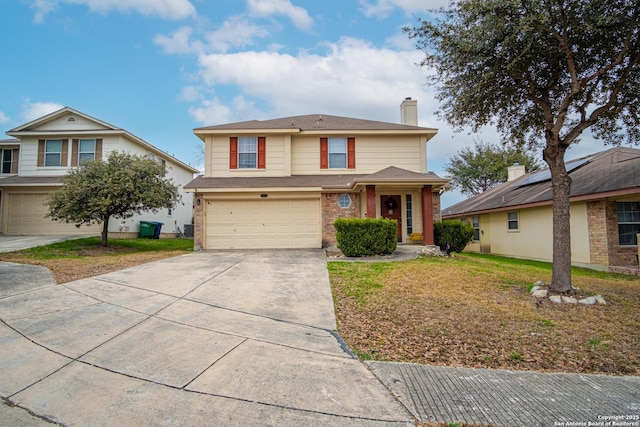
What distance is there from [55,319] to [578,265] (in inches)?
630

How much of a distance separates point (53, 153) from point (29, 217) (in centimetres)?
346

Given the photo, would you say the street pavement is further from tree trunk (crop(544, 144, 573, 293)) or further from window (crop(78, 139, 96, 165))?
window (crop(78, 139, 96, 165))

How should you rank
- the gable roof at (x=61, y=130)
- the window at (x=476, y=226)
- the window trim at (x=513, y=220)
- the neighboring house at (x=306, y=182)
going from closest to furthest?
Answer: the neighboring house at (x=306, y=182)
the window trim at (x=513, y=220)
the gable roof at (x=61, y=130)
the window at (x=476, y=226)

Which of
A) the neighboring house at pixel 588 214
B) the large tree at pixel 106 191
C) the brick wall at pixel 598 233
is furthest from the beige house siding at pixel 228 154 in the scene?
the brick wall at pixel 598 233

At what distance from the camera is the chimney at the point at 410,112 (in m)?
17.0

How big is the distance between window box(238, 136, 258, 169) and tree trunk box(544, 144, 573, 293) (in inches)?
452

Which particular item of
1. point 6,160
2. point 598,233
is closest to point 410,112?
point 598,233

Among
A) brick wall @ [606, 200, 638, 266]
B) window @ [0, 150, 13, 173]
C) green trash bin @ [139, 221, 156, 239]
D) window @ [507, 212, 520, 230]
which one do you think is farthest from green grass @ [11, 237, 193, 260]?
brick wall @ [606, 200, 638, 266]

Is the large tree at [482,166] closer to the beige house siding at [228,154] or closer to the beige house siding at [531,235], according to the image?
the beige house siding at [531,235]

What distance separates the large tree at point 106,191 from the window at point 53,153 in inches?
243

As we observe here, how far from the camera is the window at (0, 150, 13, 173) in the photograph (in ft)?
63.1

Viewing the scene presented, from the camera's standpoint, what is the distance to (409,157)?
15.8m

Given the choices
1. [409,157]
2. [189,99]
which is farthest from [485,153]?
[189,99]

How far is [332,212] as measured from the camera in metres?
14.4
